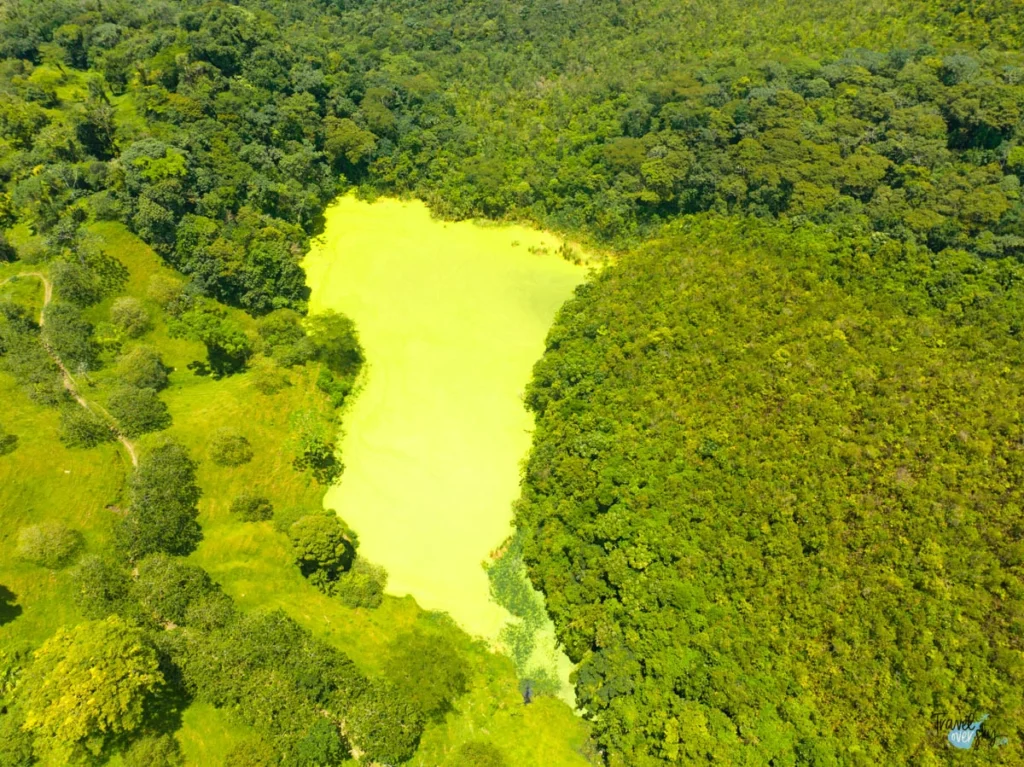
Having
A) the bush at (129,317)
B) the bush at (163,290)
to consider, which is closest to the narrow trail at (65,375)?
the bush at (129,317)

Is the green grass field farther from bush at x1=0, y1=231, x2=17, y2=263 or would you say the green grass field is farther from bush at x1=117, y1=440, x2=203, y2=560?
bush at x1=0, y1=231, x2=17, y2=263

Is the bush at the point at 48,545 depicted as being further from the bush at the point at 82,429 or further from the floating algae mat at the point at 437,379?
the floating algae mat at the point at 437,379

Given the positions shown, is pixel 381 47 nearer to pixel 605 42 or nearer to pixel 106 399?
pixel 605 42

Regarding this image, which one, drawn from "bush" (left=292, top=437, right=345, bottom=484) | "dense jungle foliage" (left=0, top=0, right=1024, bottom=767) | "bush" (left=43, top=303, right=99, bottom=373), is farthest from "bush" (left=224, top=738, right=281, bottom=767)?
"bush" (left=43, top=303, right=99, bottom=373)

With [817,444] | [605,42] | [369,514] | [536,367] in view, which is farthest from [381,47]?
[817,444]

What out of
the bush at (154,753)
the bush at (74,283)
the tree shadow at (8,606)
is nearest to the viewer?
the bush at (154,753)
